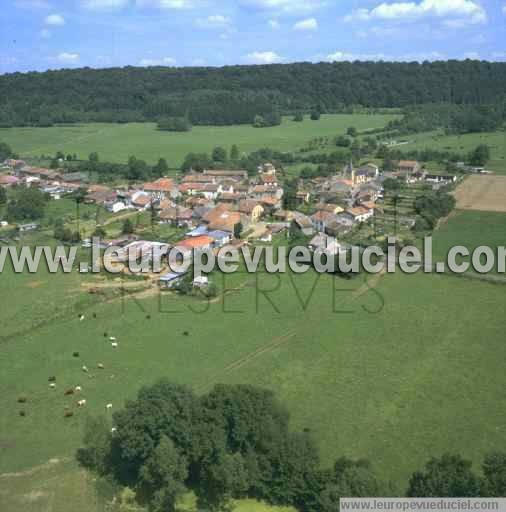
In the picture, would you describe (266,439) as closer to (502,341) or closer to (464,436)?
(464,436)

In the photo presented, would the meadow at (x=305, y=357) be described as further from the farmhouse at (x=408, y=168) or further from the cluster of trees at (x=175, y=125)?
the cluster of trees at (x=175, y=125)

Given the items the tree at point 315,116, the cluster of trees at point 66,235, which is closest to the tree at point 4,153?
the cluster of trees at point 66,235

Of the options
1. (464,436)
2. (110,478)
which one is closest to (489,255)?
(464,436)

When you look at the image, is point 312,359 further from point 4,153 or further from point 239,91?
point 239,91

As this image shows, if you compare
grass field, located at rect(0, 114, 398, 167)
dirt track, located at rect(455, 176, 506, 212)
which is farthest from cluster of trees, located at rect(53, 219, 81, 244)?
grass field, located at rect(0, 114, 398, 167)

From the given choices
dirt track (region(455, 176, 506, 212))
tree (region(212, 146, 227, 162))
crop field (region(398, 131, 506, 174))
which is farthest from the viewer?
crop field (region(398, 131, 506, 174))

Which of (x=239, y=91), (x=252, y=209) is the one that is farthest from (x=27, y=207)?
(x=239, y=91)

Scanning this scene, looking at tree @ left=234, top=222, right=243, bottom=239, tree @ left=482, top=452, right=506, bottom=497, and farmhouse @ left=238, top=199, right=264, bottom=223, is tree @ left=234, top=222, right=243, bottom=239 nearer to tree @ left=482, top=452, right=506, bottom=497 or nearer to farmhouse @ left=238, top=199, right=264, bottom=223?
farmhouse @ left=238, top=199, right=264, bottom=223
